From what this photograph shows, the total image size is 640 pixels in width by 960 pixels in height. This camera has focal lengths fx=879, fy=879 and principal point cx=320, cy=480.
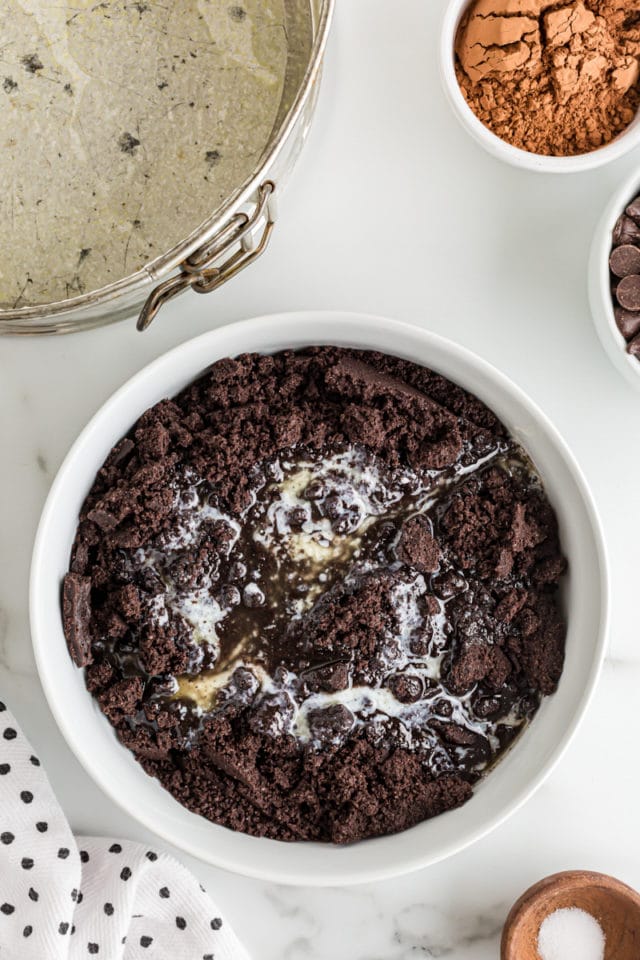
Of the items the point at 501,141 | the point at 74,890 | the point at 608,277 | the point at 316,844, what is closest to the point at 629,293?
the point at 608,277

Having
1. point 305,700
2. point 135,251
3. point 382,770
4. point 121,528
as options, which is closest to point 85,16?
point 135,251

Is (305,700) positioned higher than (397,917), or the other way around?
(305,700)

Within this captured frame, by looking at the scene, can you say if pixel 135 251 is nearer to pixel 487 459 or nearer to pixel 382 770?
pixel 487 459

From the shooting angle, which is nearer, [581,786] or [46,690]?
[46,690]

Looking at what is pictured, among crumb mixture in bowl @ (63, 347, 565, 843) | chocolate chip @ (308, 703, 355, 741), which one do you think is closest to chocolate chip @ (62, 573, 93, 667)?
crumb mixture in bowl @ (63, 347, 565, 843)

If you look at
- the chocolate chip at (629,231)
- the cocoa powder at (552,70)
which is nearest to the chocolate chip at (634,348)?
the chocolate chip at (629,231)

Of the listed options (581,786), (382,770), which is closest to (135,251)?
(382,770)

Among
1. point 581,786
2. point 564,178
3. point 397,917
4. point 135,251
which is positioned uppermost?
point 564,178
